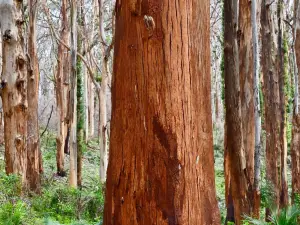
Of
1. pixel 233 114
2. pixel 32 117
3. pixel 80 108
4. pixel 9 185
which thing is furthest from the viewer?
pixel 80 108

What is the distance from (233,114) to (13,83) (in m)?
3.59

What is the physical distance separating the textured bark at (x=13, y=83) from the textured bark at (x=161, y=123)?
5359mm

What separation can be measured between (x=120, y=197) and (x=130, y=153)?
0.76ft

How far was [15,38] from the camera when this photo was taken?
23.8 feet

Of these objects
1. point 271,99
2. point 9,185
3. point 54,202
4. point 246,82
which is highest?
point 246,82

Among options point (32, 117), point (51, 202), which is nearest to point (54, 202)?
point (51, 202)

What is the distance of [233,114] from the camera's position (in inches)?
247

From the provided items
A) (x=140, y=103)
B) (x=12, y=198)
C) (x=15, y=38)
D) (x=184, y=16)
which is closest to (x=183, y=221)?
(x=140, y=103)

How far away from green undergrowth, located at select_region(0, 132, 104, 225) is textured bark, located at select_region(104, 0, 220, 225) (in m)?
3.09

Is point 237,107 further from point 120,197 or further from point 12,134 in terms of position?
point 120,197

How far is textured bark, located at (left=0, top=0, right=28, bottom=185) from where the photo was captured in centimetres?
721

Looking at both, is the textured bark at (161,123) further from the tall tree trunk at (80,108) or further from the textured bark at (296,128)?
the tall tree trunk at (80,108)

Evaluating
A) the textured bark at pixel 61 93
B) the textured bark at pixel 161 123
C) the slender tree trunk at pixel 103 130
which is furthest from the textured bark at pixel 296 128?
the textured bark at pixel 161 123

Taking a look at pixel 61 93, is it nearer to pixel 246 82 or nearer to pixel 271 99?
pixel 271 99
